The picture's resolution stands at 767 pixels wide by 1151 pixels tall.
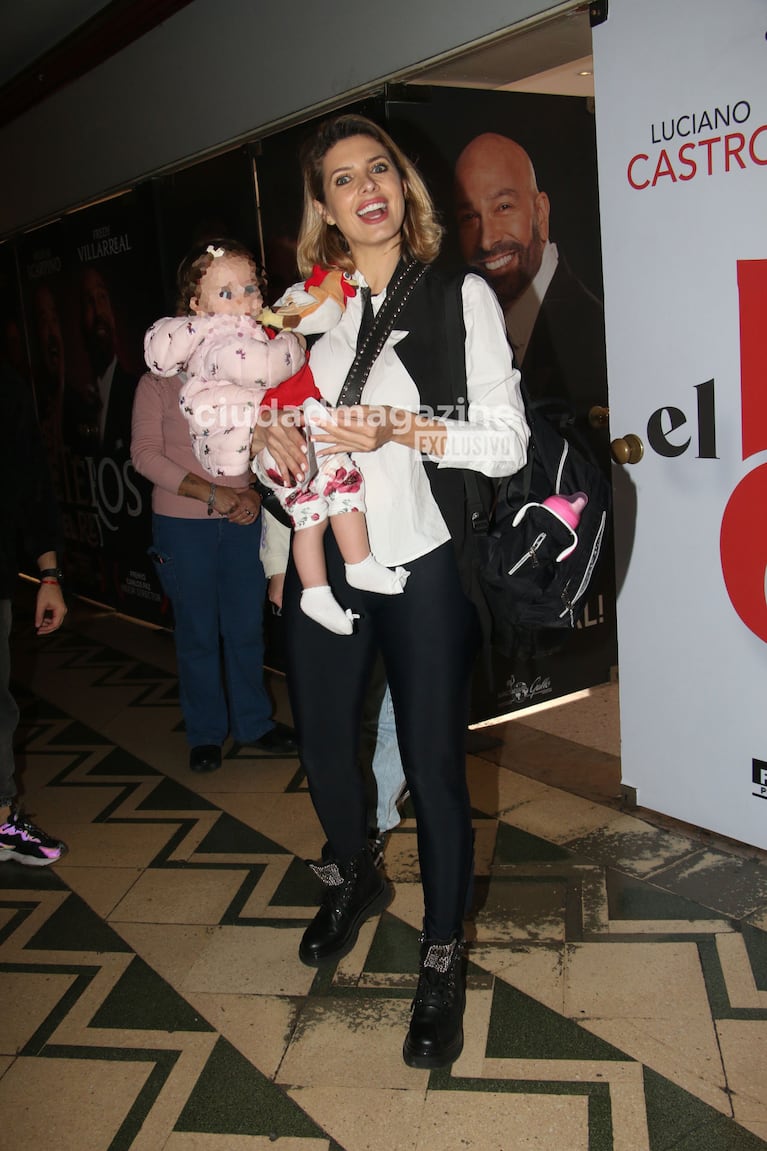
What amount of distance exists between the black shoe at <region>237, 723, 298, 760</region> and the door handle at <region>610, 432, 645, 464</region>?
59.5 inches

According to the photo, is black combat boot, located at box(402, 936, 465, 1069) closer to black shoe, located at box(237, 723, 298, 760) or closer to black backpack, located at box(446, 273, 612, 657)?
black backpack, located at box(446, 273, 612, 657)

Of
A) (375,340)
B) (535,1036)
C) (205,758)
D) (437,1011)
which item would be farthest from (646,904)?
(205,758)

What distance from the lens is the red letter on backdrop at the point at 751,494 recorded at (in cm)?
229

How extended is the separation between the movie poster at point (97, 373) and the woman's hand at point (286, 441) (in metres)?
2.87

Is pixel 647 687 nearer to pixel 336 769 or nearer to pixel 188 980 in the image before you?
pixel 336 769

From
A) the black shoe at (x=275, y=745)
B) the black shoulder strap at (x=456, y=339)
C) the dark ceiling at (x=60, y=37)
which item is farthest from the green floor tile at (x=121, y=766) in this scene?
the dark ceiling at (x=60, y=37)

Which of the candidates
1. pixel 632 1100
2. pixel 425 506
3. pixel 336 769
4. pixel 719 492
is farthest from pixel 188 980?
pixel 719 492

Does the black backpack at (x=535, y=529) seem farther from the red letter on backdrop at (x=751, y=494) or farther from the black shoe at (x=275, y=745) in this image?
the black shoe at (x=275, y=745)

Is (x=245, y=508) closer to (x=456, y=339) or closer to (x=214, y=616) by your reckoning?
(x=214, y=616)

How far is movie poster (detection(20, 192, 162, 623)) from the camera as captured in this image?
4.67 m

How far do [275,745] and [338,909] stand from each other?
1253 mm

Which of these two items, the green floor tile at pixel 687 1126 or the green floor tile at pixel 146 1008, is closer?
the green floor tile at pixel 687 1126

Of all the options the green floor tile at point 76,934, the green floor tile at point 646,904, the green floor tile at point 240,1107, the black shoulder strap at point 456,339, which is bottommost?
the green floor tile at point 240,1107

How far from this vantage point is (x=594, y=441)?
12.1 ft
